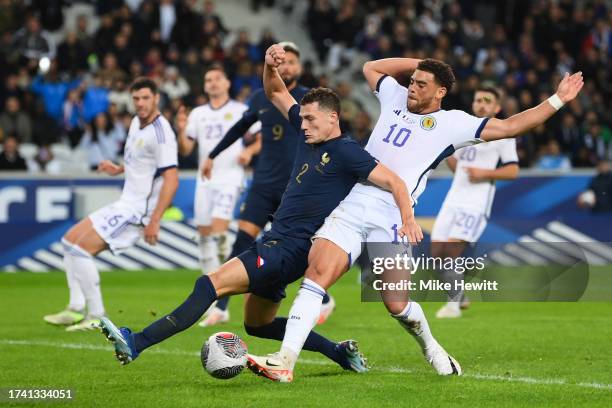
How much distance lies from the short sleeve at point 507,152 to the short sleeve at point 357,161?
582cm

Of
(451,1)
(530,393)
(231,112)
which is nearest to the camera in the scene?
(530,393)

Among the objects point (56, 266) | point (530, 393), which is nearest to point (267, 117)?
point (530, 393)

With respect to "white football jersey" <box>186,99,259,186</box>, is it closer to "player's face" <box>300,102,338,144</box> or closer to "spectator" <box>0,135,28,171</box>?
"player's face" <box>300,102,338,144</box>

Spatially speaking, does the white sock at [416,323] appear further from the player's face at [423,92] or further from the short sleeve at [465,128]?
the player's face at [423,92]

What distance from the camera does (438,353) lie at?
9.20 m

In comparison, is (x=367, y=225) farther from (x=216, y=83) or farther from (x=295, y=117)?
(x=216, y=83)

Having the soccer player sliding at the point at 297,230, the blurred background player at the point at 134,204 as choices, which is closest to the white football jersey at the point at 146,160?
the blurred background player at the point at 134,204

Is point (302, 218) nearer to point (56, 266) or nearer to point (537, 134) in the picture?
point (56, 266)

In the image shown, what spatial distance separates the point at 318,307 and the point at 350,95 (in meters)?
19.5

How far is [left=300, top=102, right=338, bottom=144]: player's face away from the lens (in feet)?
29.1

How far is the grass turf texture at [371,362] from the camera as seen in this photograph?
8164mm

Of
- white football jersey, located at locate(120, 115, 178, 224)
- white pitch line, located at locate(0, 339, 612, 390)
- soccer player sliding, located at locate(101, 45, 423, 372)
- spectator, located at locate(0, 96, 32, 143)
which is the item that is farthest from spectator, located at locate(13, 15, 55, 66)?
soccer player sliding, located at locate(101, 45, 423, 372)

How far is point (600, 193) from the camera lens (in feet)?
71.9

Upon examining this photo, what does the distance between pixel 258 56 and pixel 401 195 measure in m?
18.5
